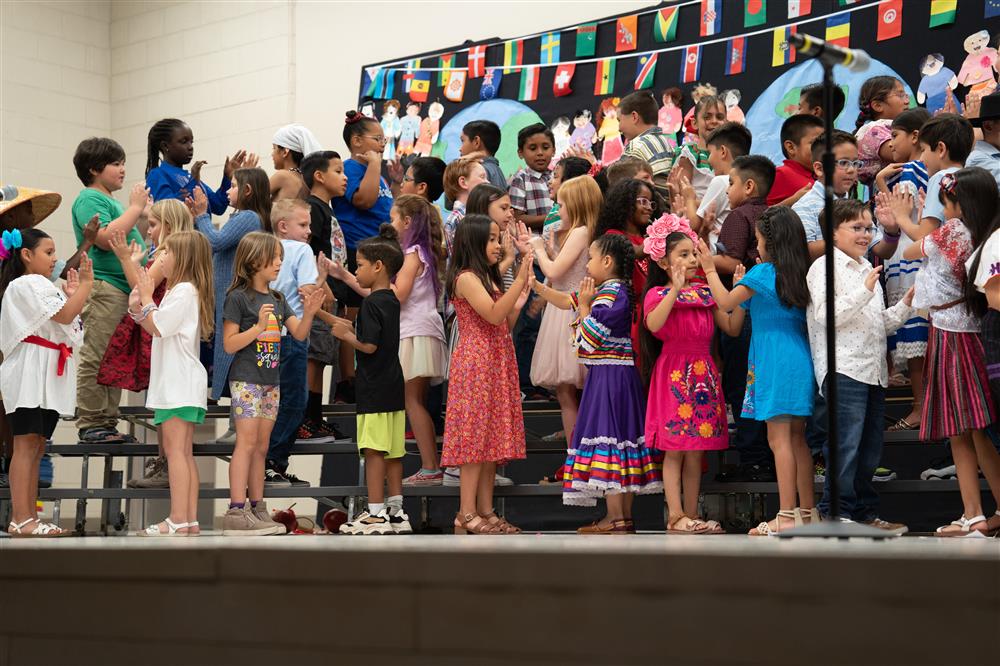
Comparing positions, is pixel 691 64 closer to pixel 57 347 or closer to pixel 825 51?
pixel 825 51

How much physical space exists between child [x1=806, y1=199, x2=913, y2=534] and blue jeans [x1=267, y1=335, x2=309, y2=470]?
2.33 meters

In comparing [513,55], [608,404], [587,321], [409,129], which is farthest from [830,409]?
[409,129]

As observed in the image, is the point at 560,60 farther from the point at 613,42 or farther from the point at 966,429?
the point at 966,429

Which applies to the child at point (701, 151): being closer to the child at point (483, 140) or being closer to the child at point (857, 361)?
the child at point (483, 140)

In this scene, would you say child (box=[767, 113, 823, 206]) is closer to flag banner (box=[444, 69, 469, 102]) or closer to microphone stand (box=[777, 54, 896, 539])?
microphone stand (box=[777, 54, 896, 539])

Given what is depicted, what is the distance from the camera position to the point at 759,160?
5.09 m

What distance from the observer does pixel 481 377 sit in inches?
197

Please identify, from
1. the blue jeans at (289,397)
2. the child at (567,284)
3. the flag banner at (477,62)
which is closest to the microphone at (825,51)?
the child at (567,284)

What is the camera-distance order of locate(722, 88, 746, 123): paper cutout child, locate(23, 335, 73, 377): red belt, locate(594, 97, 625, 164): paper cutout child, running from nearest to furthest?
locate(23, 335, 73, 377): red belt → locate(722, 88, 746, 123): paper cutout child → locate(594, 97, 625, 164): paper cutout child

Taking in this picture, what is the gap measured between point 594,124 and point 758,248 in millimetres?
3189

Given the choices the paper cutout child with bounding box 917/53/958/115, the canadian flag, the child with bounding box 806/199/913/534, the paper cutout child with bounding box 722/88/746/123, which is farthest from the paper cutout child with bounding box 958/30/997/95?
the canadian flag

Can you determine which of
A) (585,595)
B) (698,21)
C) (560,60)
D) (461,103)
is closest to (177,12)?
(461,103)

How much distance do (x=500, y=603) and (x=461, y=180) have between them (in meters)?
3.75

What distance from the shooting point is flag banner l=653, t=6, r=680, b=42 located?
7418mm
